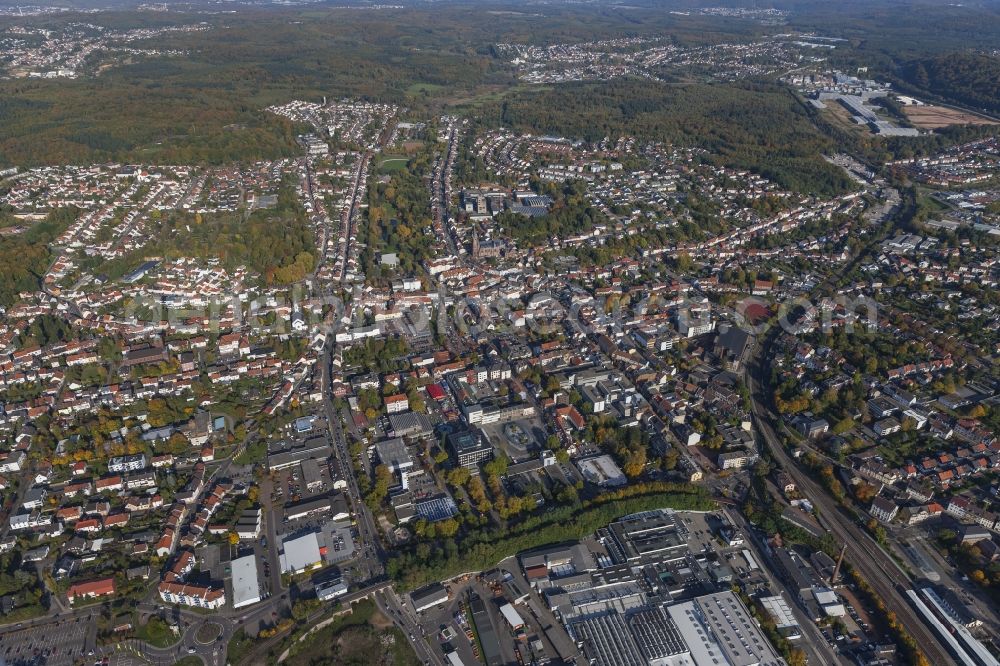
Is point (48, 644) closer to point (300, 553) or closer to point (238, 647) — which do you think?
point (238, 647)

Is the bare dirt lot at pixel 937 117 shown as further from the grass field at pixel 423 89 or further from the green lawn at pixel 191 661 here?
the green lawn at pixel 191 661

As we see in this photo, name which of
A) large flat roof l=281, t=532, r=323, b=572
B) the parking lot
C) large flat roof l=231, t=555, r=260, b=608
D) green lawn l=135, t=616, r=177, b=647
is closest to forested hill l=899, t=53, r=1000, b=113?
large flat roof l=281, t=532, r=323, b=572

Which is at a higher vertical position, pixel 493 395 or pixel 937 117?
pixel 937 117

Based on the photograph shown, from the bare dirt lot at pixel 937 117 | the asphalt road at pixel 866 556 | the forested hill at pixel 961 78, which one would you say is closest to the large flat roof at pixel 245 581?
the asphalt road at pixel 866 556

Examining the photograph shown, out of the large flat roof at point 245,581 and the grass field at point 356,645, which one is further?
the large flat roof at point 245,581

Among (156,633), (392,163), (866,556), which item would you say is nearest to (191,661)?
(156,633)

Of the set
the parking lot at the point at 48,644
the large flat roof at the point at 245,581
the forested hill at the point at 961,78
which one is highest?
the forested hill at the point at 961,78

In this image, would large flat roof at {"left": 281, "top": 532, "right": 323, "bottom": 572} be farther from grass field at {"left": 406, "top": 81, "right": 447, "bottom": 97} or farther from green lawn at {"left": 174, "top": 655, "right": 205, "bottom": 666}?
grass field at {"left": 406, "top": 81, "right": 447, "bottom": 97}
